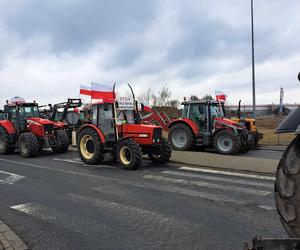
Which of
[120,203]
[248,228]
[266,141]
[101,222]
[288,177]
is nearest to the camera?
[288,177]

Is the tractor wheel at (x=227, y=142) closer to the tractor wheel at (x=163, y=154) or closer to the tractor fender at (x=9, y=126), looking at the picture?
the tractor wheel at (x=163, y=154)

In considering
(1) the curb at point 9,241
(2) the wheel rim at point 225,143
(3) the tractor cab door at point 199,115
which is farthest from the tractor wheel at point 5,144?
(1) the curb at point 9,241

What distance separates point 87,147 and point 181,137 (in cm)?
513

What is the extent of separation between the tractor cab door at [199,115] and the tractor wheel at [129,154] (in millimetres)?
5469

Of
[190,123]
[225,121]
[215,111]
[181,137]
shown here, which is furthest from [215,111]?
[181,137]

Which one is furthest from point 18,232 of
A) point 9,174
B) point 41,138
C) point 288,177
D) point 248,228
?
point 41,138

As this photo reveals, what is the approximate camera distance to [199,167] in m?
11.9

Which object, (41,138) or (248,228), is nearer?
(248,228)

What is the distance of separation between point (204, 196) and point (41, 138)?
386 inches

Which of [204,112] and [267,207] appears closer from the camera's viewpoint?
[267,207]

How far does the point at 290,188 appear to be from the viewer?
10.1 ft

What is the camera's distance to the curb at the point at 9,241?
16.0 feet

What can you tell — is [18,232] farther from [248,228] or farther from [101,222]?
[248,228]

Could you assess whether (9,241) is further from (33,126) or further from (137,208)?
(33,126)
